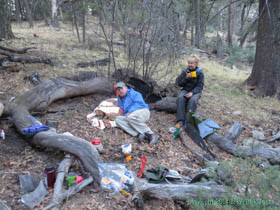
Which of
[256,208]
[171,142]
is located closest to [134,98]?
[171,142]

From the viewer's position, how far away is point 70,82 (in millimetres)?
5316

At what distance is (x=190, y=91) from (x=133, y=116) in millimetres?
1566

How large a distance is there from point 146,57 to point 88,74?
5.11 ft

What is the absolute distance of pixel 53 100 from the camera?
4852 mm

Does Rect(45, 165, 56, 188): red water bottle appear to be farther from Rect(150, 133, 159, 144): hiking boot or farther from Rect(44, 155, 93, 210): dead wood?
Rect(150, 133, 159, 144): hiking boot

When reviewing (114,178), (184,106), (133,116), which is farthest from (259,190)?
(184,106)

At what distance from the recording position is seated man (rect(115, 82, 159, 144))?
4.28 meters

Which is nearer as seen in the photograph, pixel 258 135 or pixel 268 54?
pixel 258 135

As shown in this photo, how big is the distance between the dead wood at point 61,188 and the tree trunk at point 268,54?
6.52 metres

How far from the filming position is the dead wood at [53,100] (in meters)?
3.06

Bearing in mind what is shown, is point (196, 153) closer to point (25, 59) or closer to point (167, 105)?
point (167, 105)

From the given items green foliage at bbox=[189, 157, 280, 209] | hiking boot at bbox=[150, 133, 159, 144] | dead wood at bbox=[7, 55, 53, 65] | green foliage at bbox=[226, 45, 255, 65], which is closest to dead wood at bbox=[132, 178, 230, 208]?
green foliage at bbox=[189, 157, 280, 209]

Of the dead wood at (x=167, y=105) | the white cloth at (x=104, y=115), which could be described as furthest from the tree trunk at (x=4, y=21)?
the dead wood at (x=167, y=105)

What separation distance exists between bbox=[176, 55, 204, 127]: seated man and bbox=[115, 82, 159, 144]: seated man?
34.9 inches
